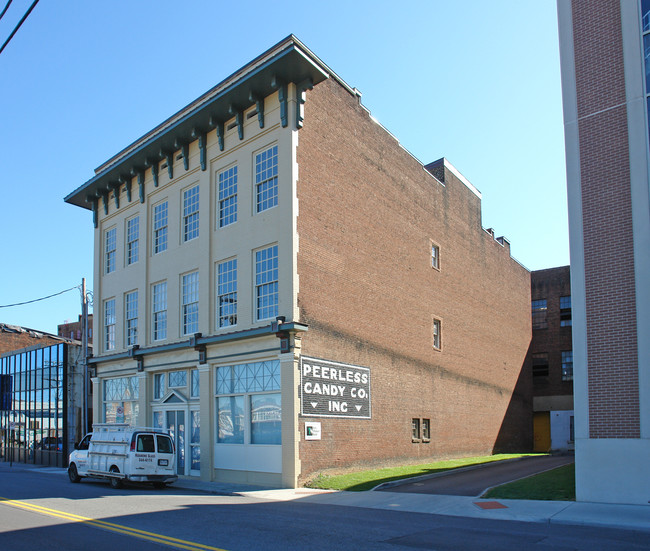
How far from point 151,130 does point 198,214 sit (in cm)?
492

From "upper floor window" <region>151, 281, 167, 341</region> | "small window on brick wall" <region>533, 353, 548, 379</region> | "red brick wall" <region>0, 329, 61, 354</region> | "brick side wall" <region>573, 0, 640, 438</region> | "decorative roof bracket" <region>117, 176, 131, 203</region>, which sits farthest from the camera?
"red brick wall" <region>0, 329, 61, 354</region>

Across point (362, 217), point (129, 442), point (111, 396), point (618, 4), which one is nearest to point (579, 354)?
point (618, 4)

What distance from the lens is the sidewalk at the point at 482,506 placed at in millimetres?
12945

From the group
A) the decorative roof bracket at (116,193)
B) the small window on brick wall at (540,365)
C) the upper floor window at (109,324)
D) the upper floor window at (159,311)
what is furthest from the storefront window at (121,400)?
the small window on brick wall at (540,365)

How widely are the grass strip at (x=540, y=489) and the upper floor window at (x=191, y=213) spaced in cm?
1507

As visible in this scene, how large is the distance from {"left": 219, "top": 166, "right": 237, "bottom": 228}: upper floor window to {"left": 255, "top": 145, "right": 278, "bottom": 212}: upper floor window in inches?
53.5

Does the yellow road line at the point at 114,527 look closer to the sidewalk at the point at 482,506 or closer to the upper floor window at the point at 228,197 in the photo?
the sidewalk at the point at 482,506

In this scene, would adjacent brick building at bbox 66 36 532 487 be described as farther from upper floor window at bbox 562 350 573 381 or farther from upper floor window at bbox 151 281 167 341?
upper floor window at bbox 562 350 573 381

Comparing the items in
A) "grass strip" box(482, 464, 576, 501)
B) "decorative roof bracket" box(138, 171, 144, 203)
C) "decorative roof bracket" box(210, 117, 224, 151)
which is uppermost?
"decorative roof bracket" box(210, 117, 224, 151)

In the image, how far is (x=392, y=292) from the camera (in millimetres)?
27156

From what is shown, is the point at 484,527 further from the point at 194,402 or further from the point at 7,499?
the point at 194,402

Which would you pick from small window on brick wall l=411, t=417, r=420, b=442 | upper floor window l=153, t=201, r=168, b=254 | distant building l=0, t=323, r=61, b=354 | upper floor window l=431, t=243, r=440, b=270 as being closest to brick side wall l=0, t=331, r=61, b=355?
distant building l=0, t=323, r=61, b=354

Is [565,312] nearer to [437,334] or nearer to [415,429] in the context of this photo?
[437,334]

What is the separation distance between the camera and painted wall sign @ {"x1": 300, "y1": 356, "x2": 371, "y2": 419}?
68.4 feet
